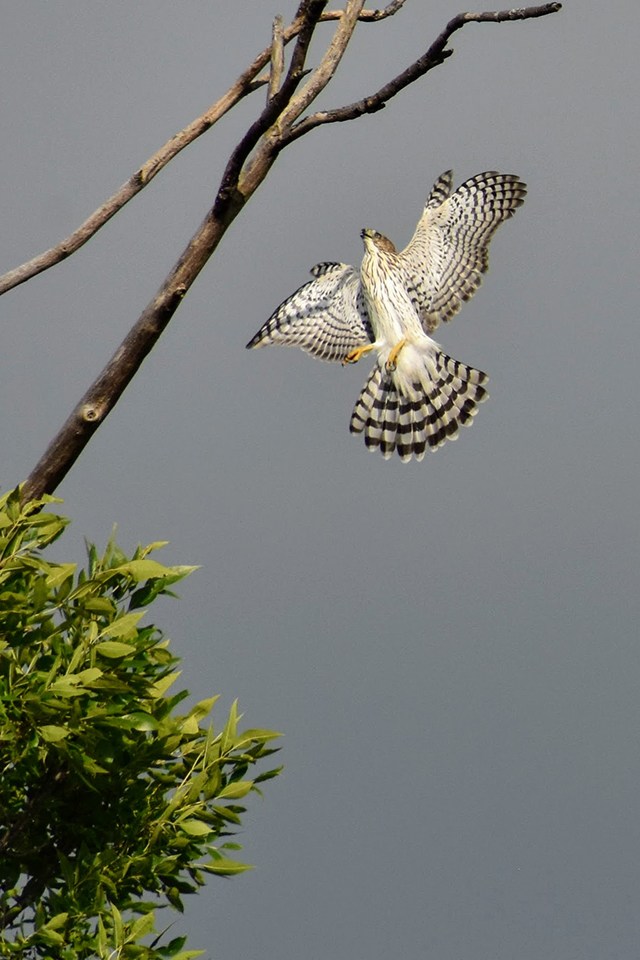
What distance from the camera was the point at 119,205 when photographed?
16.6ft

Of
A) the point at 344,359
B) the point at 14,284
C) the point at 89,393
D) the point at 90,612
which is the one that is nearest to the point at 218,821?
the point at 90,612

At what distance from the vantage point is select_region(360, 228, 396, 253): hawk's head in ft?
29.4

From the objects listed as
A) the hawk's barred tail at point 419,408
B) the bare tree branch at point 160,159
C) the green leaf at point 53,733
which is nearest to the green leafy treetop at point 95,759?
the green leaf at point 53,733

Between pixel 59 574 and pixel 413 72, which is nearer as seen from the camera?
pixel 59 574

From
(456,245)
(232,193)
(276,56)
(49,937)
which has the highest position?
(456,245)

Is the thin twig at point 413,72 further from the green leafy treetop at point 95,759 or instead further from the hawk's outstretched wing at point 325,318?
the hawk's outstretched wing at point 325,318

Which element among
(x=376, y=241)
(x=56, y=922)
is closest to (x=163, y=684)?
(x=56, y=922)

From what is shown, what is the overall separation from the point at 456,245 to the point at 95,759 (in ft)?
18.1

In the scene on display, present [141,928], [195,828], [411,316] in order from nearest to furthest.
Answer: [141,928], [195,828], [411,316]

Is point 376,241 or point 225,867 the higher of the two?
point 376,241

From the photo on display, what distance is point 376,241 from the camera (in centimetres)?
906

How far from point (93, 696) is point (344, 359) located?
5167 millimetres

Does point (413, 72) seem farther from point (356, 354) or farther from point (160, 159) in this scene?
point (356, 354)

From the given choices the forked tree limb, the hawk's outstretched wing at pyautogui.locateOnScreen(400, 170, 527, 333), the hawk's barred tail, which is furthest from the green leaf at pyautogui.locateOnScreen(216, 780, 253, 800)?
the hawk's outstretched wing at pyautogui.locateOnScreen(400, 170, 527, 333)
